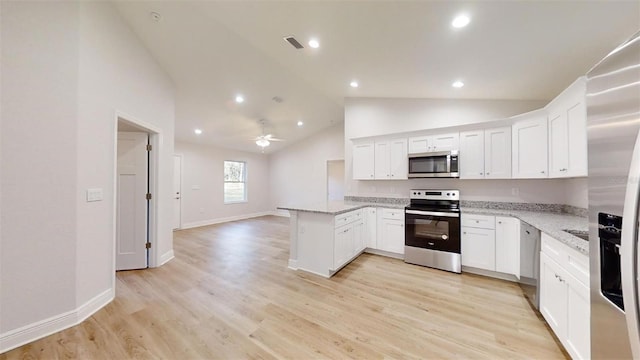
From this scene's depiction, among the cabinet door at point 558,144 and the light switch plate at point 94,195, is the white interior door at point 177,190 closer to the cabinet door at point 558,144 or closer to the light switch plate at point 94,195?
the light switch plate at point 94,195

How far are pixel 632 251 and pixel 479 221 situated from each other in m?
2.87

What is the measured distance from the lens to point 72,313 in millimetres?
2094

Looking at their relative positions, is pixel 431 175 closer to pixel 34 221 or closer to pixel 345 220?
pixel 345 220

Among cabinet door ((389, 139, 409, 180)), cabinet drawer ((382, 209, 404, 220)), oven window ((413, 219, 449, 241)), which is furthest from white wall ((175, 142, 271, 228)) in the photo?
oven window ((413, 219, 449, 241))

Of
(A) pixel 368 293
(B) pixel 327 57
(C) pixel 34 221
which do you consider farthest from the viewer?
(B) pixel 327 57

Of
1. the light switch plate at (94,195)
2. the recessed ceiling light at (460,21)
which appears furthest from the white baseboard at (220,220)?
the recessed ceiling light at (460,21)

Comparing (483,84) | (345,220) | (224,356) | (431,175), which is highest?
(483,84)

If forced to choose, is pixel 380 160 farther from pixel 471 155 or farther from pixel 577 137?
pixel 577 137

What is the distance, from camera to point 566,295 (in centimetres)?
167

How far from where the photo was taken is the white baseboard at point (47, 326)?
1.82 metres

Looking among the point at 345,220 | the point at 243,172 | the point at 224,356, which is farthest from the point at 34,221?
the point at 243,172

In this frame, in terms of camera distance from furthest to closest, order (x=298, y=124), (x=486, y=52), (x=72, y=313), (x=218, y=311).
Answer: (x=298, y=124) → (x=486, y=52) → (x=218, y=311) → (x=72, y=313)

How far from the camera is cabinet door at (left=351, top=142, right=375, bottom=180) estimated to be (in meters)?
4.32

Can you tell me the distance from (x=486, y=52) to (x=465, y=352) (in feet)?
9.58
